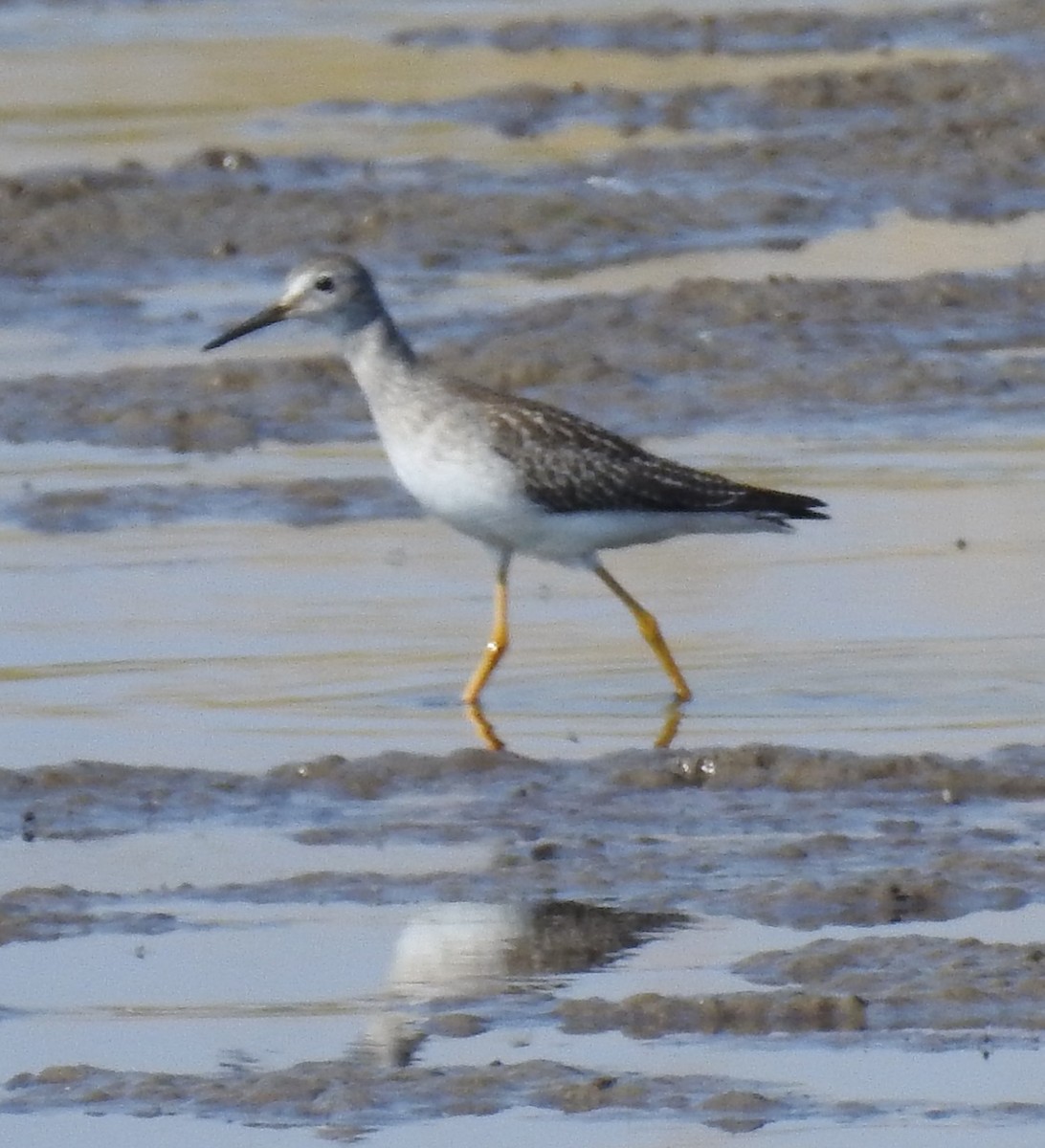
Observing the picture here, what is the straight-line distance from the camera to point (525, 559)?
11.1 metres

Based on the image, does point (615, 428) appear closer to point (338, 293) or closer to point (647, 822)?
point (338, 293)

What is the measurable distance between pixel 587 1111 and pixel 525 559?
5.26m

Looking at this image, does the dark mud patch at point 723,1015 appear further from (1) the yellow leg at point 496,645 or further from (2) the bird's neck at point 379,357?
(2) the bird's neck at point 379,357

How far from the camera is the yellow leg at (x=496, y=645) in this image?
9.23m

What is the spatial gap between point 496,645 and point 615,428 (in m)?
3.27

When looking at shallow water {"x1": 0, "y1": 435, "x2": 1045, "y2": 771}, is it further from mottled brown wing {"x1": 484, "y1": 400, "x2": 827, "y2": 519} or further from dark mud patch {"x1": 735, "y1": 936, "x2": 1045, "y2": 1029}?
dark mud patch {"x1": 735, "y1": 936, "x2": 1045, "y2": 1029}

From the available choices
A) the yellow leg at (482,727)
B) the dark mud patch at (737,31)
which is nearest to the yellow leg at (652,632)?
the yellow leg at (482,727)

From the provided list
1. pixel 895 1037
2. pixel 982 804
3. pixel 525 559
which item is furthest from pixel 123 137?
pixel 895 1037

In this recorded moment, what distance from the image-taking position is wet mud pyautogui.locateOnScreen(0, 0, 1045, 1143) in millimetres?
6320

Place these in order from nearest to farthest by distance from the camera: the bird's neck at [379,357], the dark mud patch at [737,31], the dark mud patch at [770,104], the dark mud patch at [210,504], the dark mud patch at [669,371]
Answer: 1. the bird's neck at [379,357]
2. the dark mud patch at [210,504]
3. the dark mud patch at [669,371]
4. the dark mud patch at [770,104]
5. the dark mud patch at [737,31]

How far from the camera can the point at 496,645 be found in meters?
9.36

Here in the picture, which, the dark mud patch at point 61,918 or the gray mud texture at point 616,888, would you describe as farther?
the dark mud patch at point 61,918

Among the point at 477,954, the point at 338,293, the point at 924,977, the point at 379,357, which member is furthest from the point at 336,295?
the point at 924,977

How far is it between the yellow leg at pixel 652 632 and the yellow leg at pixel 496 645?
271mm
